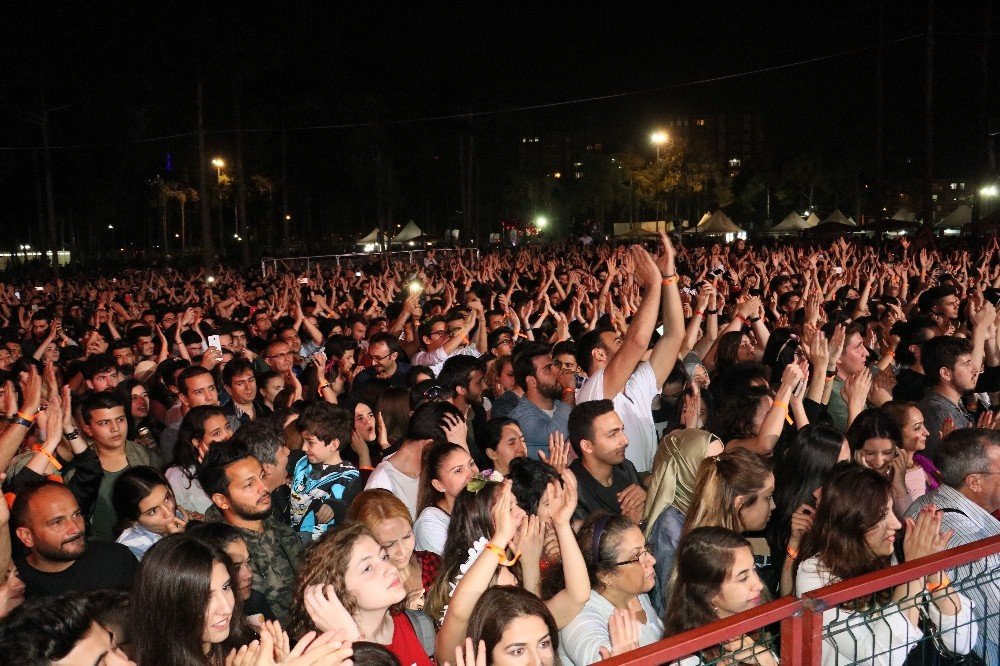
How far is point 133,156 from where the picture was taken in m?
42.1

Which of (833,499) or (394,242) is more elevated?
(394,242)

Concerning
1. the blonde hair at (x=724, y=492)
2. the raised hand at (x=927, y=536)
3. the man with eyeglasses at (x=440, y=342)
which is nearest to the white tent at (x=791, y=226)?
the man with eyeglasses at (x=440, y=342)

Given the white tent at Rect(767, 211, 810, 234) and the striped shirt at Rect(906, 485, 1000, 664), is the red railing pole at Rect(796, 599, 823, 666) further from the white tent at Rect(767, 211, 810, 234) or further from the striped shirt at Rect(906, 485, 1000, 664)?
the white tent at Rect(767, 211, 810, 234)

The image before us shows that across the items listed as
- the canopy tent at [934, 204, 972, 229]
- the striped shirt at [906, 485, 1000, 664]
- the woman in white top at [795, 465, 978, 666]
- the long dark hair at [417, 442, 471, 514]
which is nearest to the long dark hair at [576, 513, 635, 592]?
the woman in white top at [795, 465, 978, 666]

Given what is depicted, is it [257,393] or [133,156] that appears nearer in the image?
[257,393]

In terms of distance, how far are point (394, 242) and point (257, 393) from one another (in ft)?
145

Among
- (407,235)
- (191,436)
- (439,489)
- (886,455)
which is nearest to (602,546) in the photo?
(439,489)

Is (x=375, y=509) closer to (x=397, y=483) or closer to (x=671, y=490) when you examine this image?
(x=397, y=483)

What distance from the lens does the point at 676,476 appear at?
5047mm

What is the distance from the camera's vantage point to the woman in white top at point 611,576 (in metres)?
3.82

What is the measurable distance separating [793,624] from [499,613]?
3.15ft

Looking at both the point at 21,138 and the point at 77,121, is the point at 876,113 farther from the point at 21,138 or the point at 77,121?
the point at 21,138

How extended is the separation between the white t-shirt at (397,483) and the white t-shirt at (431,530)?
499mm

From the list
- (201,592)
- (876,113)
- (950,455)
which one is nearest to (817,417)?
(950,455)
